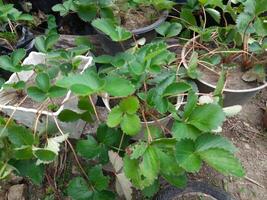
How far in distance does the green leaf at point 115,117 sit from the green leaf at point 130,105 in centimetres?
1

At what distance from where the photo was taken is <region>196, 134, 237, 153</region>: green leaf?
82 cm

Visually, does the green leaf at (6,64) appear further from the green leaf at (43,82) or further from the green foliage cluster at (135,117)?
the green leaf at (43,82)

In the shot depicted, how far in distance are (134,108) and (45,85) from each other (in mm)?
276

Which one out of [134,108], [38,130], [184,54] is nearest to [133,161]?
[134,108]

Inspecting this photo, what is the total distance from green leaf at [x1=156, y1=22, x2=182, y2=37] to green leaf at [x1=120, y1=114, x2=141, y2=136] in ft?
1.68

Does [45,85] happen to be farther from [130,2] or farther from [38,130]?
[130,2]

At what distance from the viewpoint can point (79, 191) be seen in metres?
0.99

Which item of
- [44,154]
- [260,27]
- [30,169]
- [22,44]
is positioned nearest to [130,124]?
[44,154]

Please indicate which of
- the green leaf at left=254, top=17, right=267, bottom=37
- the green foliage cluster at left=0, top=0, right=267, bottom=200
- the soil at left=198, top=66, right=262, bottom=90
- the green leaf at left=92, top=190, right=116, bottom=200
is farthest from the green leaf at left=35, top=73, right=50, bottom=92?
the green leaf at left=254, top=17, right=267, bottom=37

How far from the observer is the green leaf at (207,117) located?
84cm

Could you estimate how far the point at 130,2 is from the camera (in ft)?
4.53

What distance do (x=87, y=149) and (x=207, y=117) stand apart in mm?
351

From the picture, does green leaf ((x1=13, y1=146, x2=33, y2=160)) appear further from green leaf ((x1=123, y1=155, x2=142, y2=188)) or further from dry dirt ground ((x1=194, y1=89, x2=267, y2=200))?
dry dirt ground ((x1=194, y1=89, x2=267, y2=200))

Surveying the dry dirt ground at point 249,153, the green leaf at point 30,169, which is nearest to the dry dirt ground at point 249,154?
the dry dirt ground at point 249,153
